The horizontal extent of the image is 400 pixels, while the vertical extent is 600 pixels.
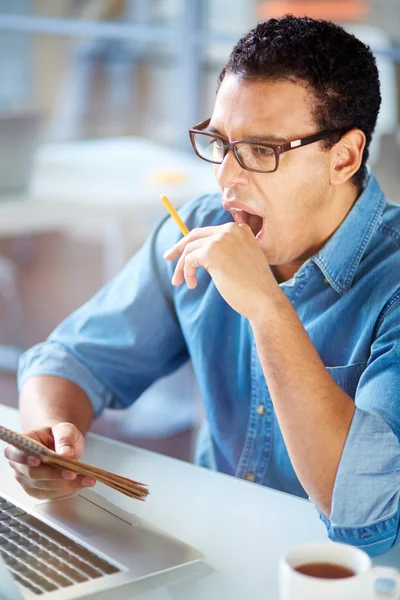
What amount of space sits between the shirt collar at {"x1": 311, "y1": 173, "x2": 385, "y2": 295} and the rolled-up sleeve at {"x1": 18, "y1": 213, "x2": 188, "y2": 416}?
0.29 m

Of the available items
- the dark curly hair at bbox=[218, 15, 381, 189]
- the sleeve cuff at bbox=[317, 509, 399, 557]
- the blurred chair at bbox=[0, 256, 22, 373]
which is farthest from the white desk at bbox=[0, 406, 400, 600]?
the blurred chair at bbox=[0, 256, 22, 373]

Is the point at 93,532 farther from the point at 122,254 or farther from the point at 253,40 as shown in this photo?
the point at 122,254

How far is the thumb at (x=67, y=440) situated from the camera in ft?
3.75

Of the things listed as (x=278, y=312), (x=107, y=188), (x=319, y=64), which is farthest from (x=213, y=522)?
(x=107, y=188)

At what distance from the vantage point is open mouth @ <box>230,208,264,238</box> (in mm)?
1330

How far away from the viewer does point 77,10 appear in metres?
8.49

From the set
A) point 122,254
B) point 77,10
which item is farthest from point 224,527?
point 77,10

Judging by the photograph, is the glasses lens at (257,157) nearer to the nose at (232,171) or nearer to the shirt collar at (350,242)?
the nose at (232,171)

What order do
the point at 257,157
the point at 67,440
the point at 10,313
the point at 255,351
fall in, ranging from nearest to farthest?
1. the point at 67,440
2. the point at 257,157
3. the point at 255,351
4. the point at 10,313

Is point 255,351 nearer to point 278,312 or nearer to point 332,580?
point 278,312

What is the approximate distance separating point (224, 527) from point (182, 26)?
336 centimetres

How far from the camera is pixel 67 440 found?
3.83 feet

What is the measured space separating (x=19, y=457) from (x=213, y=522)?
0.79ft

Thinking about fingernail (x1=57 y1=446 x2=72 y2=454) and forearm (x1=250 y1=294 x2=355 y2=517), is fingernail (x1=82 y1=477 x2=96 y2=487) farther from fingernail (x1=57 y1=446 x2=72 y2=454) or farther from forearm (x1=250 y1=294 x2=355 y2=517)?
forearm (x1=250 y1=294 x2=355 y2=517)
